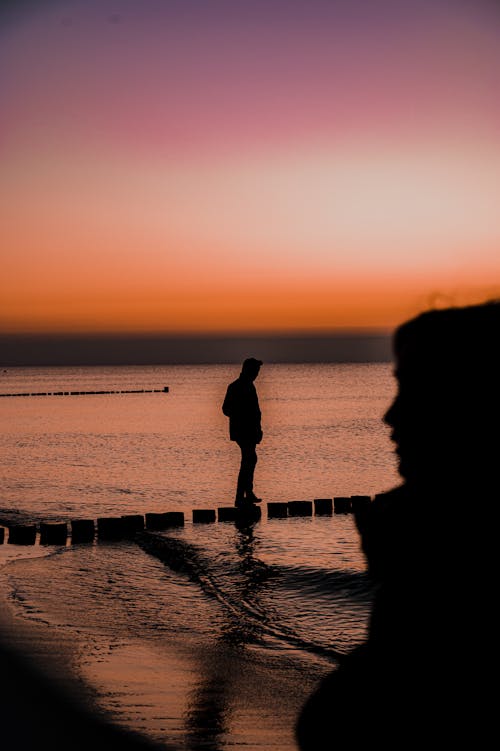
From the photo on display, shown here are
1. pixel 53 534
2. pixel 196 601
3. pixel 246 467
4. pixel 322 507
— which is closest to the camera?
pixel 196 601

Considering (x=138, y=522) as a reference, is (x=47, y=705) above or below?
above

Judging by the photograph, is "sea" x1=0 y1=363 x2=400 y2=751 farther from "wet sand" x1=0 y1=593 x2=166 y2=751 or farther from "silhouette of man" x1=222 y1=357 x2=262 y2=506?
"silhouette of man" x1=222 y1=357 x2=262 y2=506

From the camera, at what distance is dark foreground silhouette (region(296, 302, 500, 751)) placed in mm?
1539

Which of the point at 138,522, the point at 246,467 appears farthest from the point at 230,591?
the point at 246,467

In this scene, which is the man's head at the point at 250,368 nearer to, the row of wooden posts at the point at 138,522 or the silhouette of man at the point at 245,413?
the silhouette of man at the point at 245,413

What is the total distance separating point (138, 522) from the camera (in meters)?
13.2

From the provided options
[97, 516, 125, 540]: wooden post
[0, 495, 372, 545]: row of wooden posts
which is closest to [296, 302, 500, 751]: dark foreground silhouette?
[0, 495, 372, 545]: row of wooden posts

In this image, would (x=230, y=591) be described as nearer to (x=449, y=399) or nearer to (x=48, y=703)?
(x=48, y=703)

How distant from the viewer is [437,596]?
1.58 metres

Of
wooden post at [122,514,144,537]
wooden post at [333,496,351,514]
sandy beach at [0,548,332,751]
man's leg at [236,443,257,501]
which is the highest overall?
man's leg at [236,443,257,501]

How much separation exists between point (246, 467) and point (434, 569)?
12760mm

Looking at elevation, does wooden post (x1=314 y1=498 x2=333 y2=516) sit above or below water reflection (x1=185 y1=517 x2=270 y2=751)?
below

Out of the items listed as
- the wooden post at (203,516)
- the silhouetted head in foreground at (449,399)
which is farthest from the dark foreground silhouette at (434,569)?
the wooden post at (203,516)

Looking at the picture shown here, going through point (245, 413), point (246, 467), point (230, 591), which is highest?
point (245, 413)
